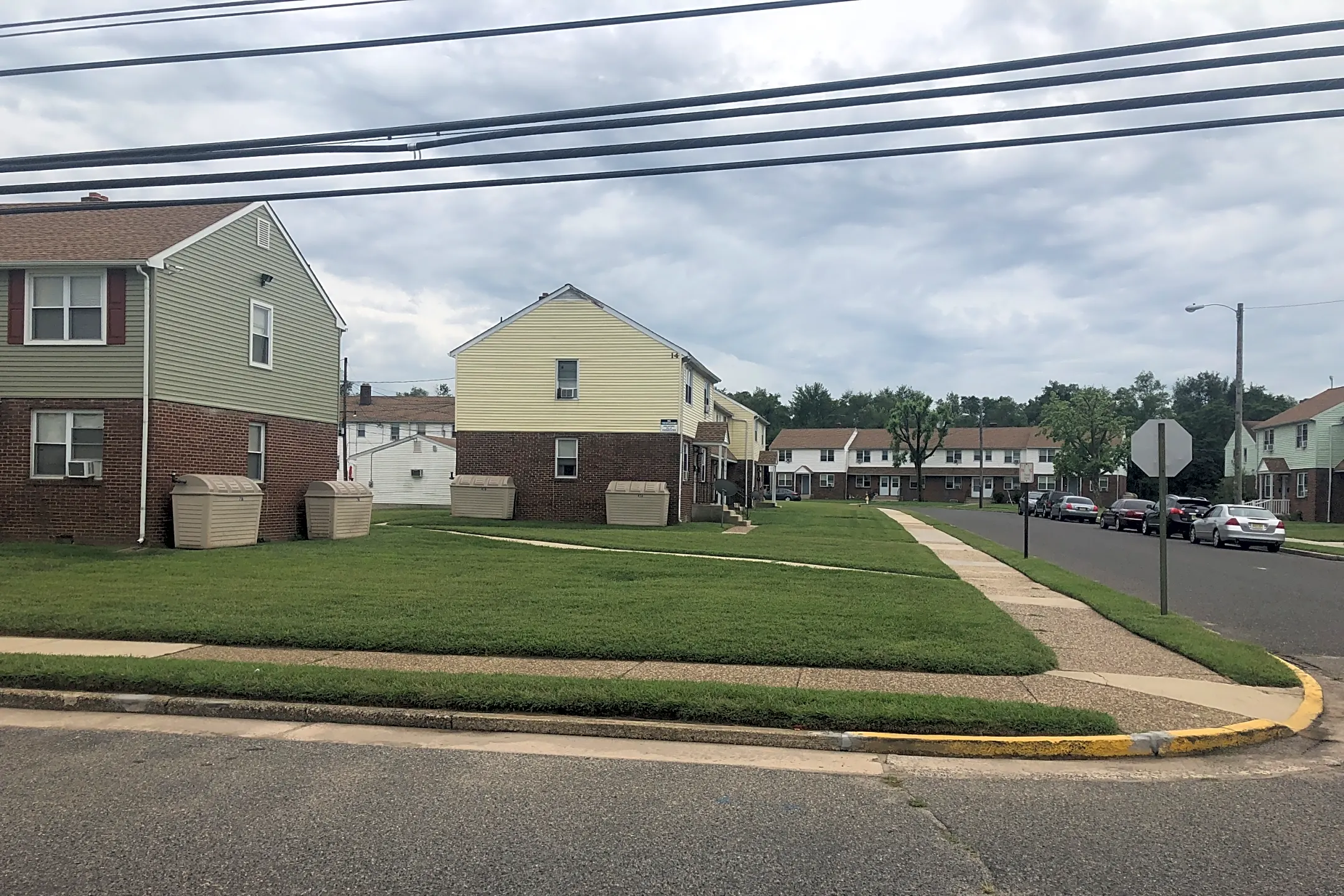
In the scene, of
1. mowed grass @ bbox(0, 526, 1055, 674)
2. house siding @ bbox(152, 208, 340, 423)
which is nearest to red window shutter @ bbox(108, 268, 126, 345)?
house siding @ bbox(152, 208, 340, 423)

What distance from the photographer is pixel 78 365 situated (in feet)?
62.3

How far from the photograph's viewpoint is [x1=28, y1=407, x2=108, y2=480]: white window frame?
61.9ft

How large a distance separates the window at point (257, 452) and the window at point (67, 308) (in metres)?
3.81

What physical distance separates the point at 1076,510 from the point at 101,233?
4408 cm

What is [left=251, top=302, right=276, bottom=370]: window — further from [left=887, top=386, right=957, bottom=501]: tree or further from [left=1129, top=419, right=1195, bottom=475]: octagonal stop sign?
[left=887, top=386, right=957, bottom=501]: tree

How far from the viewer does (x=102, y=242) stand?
19703 mm

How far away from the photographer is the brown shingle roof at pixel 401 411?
64875 millimetres

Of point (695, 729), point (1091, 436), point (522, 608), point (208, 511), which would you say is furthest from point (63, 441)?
point (1091, 436)

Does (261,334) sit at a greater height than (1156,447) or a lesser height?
greater

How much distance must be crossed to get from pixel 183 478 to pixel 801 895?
698 inches

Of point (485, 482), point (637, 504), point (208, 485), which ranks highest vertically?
point (208, 485)

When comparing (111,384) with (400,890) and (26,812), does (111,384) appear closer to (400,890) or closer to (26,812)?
(26,812)

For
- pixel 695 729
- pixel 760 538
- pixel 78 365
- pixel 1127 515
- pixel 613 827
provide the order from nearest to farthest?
pixel 613 827 < pixel 695 729 < pixel 78 365 < pixel 760 538 < pixel 1127 515

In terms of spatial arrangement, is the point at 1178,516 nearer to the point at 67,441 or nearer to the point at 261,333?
the point at 261,333
